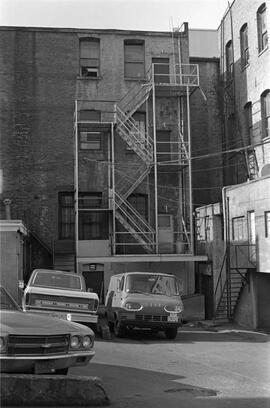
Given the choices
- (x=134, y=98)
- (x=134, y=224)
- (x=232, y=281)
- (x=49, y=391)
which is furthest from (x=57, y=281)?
(x=134, y=98)

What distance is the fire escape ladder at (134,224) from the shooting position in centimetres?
2609

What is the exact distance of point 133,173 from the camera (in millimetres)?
27594

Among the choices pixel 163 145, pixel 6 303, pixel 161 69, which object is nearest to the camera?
pixel 6 303

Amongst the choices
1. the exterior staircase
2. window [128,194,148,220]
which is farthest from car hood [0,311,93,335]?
window [128,194,148,220]

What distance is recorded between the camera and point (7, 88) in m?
28.6

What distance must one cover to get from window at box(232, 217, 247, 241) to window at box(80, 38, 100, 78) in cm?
1103

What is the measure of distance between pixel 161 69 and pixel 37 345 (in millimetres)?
23851

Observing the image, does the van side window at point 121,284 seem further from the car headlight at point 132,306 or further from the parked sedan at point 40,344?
the parked sedan at point 40,344

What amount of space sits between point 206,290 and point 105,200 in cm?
654

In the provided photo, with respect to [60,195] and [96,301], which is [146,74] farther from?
[96,301]

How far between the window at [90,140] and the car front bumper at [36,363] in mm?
20921

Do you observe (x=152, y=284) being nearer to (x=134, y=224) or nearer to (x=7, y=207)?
(x=134, y=224)

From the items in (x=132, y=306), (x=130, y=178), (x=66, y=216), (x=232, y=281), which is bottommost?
(x=132, y=306)

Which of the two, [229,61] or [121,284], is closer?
[121,284]
